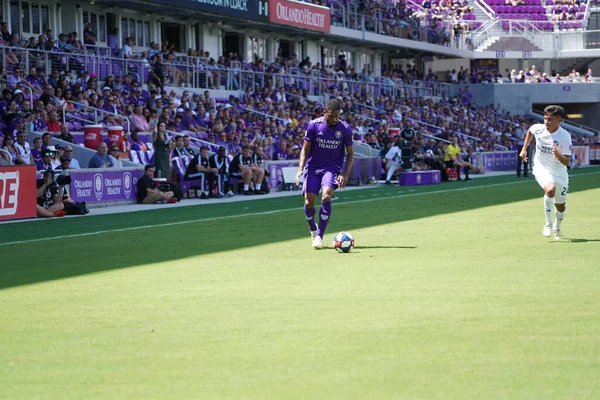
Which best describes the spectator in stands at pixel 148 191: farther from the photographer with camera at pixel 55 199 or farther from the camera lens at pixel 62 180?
the camera lens at pixel 62 180

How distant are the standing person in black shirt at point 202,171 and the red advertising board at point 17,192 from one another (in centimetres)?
753

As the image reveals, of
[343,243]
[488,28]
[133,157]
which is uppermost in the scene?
[488,28]

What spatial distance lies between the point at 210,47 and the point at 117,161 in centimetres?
2226

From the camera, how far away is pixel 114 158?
84.2ft

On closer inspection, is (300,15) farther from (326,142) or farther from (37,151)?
(326,142)

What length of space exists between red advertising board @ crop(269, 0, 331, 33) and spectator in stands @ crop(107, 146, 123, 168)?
2069 centimetres

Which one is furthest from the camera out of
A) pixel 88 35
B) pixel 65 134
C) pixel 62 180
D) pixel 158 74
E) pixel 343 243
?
pixel 158 74

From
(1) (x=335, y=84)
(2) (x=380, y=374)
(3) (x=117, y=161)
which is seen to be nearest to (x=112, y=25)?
(1) (x=335, y=84)

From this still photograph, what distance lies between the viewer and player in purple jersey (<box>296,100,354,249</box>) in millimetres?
14562

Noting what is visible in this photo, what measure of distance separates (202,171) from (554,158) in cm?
1446

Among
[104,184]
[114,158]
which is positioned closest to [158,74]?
[114,158]

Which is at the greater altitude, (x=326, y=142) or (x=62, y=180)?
(x=326, y=142)

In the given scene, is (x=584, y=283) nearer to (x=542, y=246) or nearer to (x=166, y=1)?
(x=542, y=246)

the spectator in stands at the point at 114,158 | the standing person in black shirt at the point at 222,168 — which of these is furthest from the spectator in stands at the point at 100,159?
the standing person in black shirt at the point at 222,168
